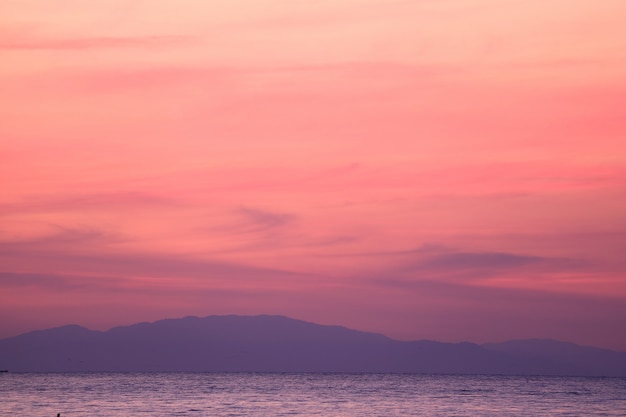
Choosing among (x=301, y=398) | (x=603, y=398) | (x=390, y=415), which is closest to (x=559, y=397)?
(x=603, y=398)

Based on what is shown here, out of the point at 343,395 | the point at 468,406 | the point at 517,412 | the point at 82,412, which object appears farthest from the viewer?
the point at 343,395

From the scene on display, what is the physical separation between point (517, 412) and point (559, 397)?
44933 mm

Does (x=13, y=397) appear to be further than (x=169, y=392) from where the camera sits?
No

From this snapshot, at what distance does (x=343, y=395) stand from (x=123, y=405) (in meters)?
45.7

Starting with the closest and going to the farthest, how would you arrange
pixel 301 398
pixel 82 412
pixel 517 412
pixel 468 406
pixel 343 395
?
1. pixel 82 412
2. pixel 517 412
3. pixel 468 406
4. pixel 301 398
5. pixel 343 395

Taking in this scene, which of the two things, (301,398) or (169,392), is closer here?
(301,398)

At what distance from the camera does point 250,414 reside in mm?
104562

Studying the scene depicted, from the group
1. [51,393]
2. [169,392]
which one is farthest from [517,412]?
[51,393]

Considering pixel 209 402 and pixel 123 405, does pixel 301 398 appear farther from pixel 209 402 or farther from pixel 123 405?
pixel 123 405

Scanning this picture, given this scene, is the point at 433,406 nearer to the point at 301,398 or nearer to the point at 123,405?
the point at 301,398

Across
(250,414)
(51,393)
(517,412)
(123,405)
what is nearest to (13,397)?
(51,393)

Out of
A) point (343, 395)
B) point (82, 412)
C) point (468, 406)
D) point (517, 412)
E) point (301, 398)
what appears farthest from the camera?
point (343, 395)

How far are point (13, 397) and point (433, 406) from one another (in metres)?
57.6

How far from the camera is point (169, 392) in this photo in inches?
5925
